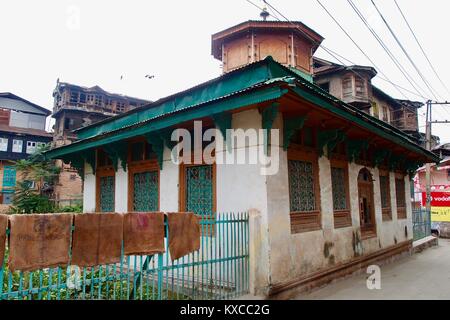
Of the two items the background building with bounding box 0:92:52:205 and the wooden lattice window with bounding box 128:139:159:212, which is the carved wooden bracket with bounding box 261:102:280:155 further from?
the background building with bounding box 0:92:52:205

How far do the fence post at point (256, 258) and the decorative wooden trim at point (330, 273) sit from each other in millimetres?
227

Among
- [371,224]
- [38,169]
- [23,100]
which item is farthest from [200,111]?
[23,100]

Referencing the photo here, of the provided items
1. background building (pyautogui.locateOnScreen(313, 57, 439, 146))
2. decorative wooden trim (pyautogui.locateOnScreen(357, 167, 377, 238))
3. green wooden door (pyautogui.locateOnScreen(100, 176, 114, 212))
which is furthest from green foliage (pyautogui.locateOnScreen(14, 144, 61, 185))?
decorative wooden trim (pyautogui.locateOnScreen(357, 167, 377, 238))

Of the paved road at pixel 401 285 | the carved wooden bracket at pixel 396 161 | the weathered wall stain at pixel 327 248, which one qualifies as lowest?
the paved road at pixel 401 285

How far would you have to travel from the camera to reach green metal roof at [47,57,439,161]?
549 centimetres

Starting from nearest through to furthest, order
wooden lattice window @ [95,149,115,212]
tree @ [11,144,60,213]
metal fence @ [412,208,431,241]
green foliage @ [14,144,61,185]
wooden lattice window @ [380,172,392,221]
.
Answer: wooden lattice window @ [95,149,115,212], wooden lattice window @ [380,172,392,221], metal fence @ [412,208,431,241], tree @ [11,144,60,213], green foliage @ [14,144,61,185]

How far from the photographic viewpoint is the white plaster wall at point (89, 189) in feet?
37.3

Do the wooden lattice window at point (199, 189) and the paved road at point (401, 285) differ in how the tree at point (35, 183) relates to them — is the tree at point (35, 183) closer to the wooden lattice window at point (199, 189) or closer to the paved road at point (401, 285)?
the wooden lattice window at point (199, 189)

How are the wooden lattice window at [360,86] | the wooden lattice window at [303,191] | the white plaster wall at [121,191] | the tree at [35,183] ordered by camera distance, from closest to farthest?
1. the wooden lattice window at [303,191]
2. the white plaster wall at [121,191]
3. the tree at [35,183]
4. the wooden lattice window at [360,86]

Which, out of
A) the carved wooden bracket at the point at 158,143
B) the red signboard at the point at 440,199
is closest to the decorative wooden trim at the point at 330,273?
the carved wooden bracket at the point at 158,143

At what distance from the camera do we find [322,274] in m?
7.50

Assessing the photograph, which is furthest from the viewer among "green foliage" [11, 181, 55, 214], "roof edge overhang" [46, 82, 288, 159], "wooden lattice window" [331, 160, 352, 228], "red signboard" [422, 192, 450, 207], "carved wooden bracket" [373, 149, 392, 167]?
"green foliage" [11, 181, 55, 214]

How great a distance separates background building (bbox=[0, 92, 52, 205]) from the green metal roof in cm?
2851

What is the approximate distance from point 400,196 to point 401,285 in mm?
6312
